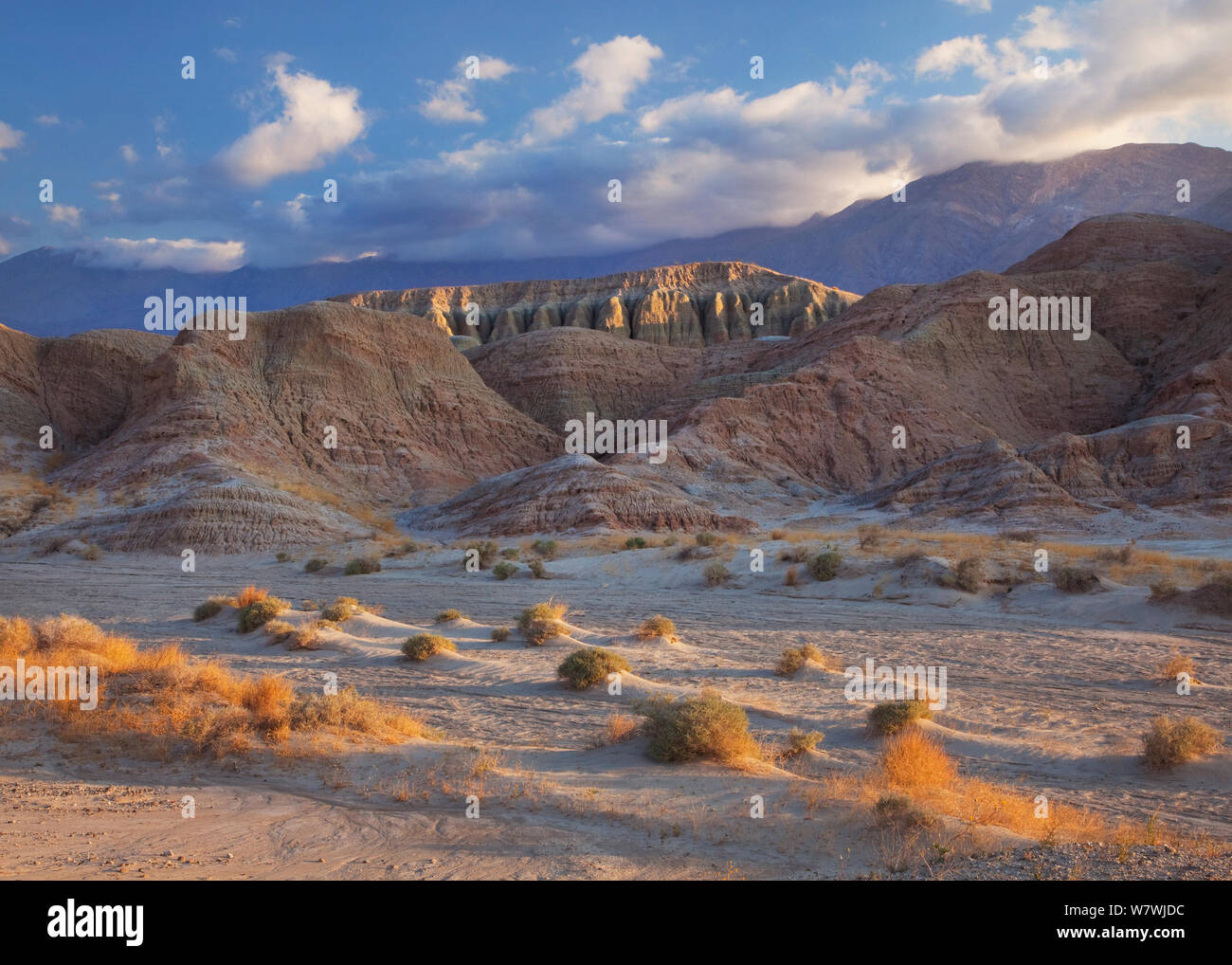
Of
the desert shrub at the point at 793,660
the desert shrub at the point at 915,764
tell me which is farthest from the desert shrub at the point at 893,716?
the desert shrub at the point at 793,660

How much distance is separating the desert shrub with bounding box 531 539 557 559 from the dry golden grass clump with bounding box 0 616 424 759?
63.1ft

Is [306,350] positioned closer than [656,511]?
No

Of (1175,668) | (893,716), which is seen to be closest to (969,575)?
(1175,668)

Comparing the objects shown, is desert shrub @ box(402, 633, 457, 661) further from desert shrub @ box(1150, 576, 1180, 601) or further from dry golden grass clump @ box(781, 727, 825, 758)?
desert shrub @ box(1150, 576, 1180, 601)

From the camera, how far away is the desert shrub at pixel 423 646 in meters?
14.3

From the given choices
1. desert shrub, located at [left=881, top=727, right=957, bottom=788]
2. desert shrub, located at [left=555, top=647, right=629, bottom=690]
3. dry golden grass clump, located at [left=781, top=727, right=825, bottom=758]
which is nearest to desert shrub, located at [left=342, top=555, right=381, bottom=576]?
desert shrub, located at [left=555, top=647, right=629, bottom=690]

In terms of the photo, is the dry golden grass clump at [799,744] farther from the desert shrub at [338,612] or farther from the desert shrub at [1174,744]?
the desert shrub at [338,612]

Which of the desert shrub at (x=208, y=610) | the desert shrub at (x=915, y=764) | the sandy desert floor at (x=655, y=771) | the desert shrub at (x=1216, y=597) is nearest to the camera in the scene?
the sandy desert floor at (x=655, y=771)

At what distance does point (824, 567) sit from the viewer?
939 inches

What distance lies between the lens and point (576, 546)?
3306cm

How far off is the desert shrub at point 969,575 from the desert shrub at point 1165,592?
12.2ft

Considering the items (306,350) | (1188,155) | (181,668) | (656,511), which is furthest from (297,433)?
(1188,155)

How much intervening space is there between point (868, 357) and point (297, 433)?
38397mm
